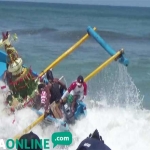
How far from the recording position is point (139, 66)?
61.4 ft

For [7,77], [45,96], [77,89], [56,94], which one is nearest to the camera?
[77,89]

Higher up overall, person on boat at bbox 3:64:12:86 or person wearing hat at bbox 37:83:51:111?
person on boat at bbox 3:64:12:86

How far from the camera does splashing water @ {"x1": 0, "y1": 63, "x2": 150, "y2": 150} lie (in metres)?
9.27

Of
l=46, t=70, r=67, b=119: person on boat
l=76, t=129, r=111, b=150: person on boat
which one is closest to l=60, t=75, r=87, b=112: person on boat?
l=46, t=70, r=67, b=119: person on boat

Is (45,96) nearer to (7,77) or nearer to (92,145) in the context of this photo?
(7,77)

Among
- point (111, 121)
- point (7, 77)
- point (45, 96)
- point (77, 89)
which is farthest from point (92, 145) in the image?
point (7, 77)

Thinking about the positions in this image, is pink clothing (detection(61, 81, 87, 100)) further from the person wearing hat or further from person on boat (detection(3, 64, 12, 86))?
person on boat (detection(3, 64, 12, 86))

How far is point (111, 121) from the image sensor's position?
10.3 meters

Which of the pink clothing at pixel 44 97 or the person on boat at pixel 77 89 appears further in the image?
the pink clothing at pixel 44 97

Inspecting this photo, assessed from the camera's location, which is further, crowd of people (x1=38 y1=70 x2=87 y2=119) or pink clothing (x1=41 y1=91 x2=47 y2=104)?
pink clothing (x1=41 y1=91 x2=47 y2=104)

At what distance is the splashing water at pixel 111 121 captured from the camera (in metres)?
9.27

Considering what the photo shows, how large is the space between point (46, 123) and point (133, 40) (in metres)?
21.2

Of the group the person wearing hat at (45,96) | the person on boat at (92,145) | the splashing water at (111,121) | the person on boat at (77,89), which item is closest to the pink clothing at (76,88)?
the person on boat at (77,89)

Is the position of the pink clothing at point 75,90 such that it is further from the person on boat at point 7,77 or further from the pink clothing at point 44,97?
the person on boat at point 7,77
